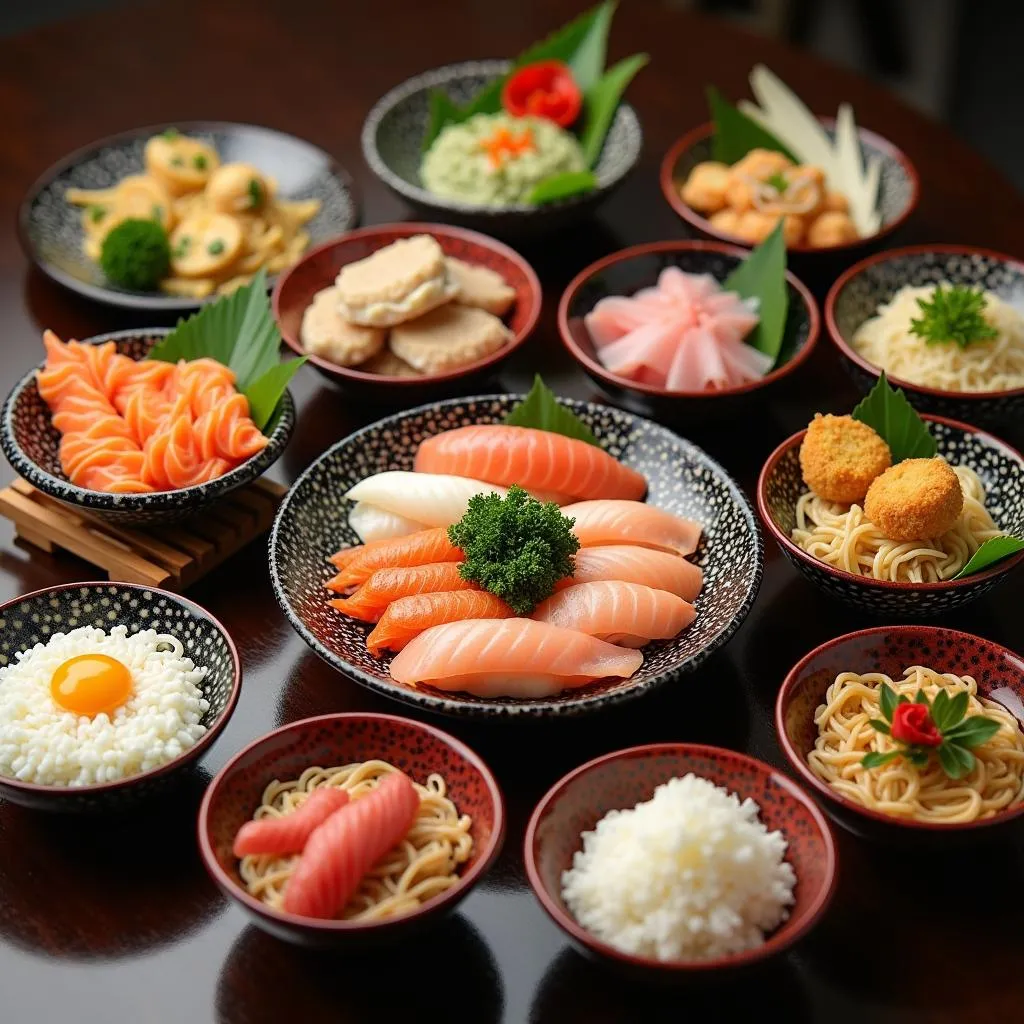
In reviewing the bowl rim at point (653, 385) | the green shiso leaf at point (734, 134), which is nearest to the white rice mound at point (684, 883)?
the bowl rim at point (653, 385)

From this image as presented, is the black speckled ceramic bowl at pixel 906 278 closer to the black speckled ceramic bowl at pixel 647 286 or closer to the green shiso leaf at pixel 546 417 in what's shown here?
the black speckled ceramic bowl at pixel 647 286

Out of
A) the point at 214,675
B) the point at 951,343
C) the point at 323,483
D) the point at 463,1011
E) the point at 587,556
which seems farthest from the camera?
the point at 951,343

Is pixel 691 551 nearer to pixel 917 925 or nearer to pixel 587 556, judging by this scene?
pixel 587 556

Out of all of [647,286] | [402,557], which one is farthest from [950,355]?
[402,557]

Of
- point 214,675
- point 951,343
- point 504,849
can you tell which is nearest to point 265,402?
point 214,675

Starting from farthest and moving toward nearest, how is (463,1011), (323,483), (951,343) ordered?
1. (951,343)
2. (323,483)
3. (463,1011)

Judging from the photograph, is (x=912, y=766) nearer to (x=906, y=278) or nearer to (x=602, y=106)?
(x=906, y=278)
